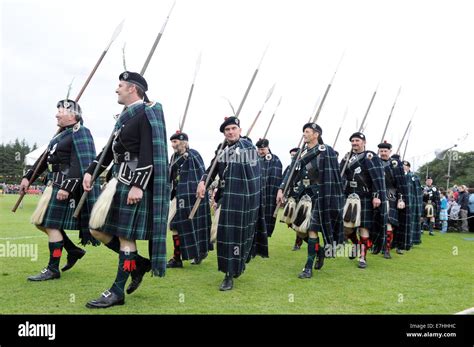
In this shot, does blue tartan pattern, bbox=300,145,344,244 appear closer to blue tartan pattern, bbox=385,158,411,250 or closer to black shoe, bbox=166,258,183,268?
black shoe, bbox=166,258,183,268

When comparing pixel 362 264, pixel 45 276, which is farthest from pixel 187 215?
pixel 362 264

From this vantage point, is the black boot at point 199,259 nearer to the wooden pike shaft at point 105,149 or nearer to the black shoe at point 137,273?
the black shoe at point 137,273

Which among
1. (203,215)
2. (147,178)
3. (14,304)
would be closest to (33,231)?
(203,215)

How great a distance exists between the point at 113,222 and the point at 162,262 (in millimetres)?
659

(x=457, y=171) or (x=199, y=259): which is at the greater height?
(x=457, y=171)

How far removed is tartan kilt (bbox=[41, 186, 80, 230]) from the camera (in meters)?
5.82

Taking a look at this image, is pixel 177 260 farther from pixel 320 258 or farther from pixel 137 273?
pixel 137 273

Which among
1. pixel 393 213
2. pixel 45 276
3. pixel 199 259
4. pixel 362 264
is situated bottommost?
pixel 362 264

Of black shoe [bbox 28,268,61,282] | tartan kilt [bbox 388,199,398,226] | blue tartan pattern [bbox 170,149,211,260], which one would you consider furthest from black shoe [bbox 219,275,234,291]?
tartan kilt [bbox 388,199,398,226]

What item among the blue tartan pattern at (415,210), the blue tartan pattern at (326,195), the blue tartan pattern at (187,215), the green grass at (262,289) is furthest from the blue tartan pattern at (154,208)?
the blue tartan pattern at (415,210)

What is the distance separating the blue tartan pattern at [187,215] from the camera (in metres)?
7.38

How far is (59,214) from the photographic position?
586cm

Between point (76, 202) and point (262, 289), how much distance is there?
2711 mm

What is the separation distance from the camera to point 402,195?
10.2m
